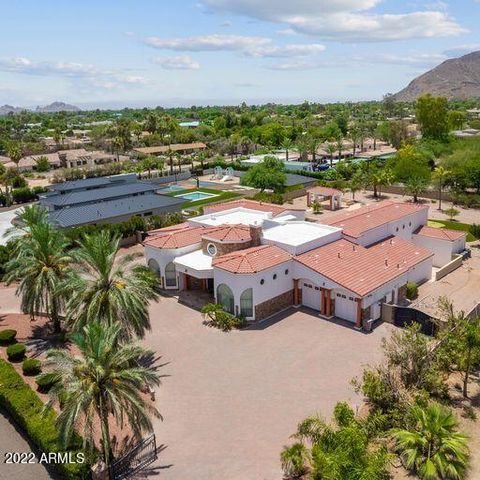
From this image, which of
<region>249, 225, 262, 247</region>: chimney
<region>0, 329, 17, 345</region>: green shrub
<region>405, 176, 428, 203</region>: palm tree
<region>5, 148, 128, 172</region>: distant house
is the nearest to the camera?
<region>0, 329, 17, 345</region>: green shrub

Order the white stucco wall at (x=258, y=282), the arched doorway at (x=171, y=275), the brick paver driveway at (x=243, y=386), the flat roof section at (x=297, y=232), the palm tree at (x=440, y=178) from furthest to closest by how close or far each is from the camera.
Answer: the palm tree at (x=440, y=178)
the arched doorway at (x=171, y=275)
the flat roof section at (x=297, y=232)
the white stucco wall at (x=258, y=282)
the brick paver driveway at (x=243, y=386)

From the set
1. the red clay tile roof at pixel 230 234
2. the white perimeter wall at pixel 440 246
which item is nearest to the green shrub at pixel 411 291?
the white perimeter wall at pixel 440 246

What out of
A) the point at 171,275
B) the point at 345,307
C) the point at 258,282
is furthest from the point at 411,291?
the point at 171,275

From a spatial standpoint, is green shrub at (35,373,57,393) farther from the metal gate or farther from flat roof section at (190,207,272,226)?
flat roof section at (190,207,272,226)

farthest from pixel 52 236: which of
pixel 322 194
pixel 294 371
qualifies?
pixel 322 194

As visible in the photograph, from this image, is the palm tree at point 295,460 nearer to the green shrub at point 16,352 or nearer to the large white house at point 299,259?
the large white house at point 299,259

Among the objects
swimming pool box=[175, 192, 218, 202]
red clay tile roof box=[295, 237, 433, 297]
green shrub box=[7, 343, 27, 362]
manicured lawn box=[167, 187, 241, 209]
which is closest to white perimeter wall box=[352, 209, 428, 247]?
red clay tile roof box=[295, 237, 433, 297]

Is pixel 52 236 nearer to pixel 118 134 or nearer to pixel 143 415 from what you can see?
pixel 143 415
